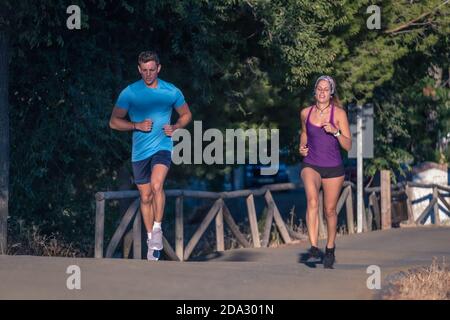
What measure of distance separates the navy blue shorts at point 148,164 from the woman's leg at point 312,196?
144cm

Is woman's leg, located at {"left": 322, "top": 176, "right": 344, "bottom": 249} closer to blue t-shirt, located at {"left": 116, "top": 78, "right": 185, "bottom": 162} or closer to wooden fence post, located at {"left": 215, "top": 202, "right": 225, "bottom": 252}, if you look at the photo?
blue t-shirt, located at {"left": 116, "top": 78, "right": 185, "bottom": 162}

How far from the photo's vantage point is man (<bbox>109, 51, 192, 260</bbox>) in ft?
38.7

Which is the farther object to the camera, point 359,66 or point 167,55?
point 359,66

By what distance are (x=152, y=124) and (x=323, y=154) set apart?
180 centimetres

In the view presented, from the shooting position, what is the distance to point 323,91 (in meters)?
11.7

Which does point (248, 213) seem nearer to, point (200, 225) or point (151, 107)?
point (200, 225)

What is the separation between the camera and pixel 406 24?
712 inches

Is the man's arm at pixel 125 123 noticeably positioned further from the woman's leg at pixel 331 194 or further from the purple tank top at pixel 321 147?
the woman's leg at pixel 331 194

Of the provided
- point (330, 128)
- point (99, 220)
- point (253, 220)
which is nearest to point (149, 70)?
point (330, 128)

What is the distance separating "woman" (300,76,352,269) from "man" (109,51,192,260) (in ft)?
4.41

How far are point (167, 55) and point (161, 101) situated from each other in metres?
4.51

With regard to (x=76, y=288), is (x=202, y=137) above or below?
above
